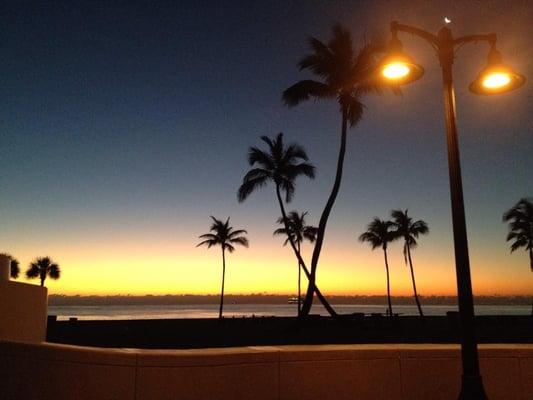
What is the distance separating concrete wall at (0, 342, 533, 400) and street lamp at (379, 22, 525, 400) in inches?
36.8

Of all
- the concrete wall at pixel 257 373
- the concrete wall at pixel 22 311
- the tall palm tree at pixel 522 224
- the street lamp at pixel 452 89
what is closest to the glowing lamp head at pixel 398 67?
the street lamp at pixel 452 89

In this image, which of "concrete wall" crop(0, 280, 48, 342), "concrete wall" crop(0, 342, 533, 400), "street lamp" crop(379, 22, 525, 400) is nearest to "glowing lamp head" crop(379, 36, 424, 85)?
"street lamp" crop(379, 22, 525, 400)

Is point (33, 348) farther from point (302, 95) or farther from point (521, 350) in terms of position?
point (302, 95)

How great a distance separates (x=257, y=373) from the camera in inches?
250

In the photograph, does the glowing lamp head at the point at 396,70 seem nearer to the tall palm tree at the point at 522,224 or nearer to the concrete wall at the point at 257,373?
the concrete wall at the point at 257,373

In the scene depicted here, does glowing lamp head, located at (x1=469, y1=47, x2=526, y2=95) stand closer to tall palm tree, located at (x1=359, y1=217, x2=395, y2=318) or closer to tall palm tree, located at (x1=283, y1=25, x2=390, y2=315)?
tall palm tree, located at (x1=283, y1=25, x2=390, y2=315)

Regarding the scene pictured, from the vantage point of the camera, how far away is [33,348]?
5762 mm

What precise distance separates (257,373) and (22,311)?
177 inches

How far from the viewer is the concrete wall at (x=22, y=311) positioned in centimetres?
815

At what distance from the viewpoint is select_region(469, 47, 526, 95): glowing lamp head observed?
22.3 feet

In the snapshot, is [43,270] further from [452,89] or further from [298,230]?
[452,89]

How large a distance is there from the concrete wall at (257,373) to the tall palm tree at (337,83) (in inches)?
811

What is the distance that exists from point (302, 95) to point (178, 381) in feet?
79.2

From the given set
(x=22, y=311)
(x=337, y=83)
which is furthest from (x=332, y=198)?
(x=22, y=311)
